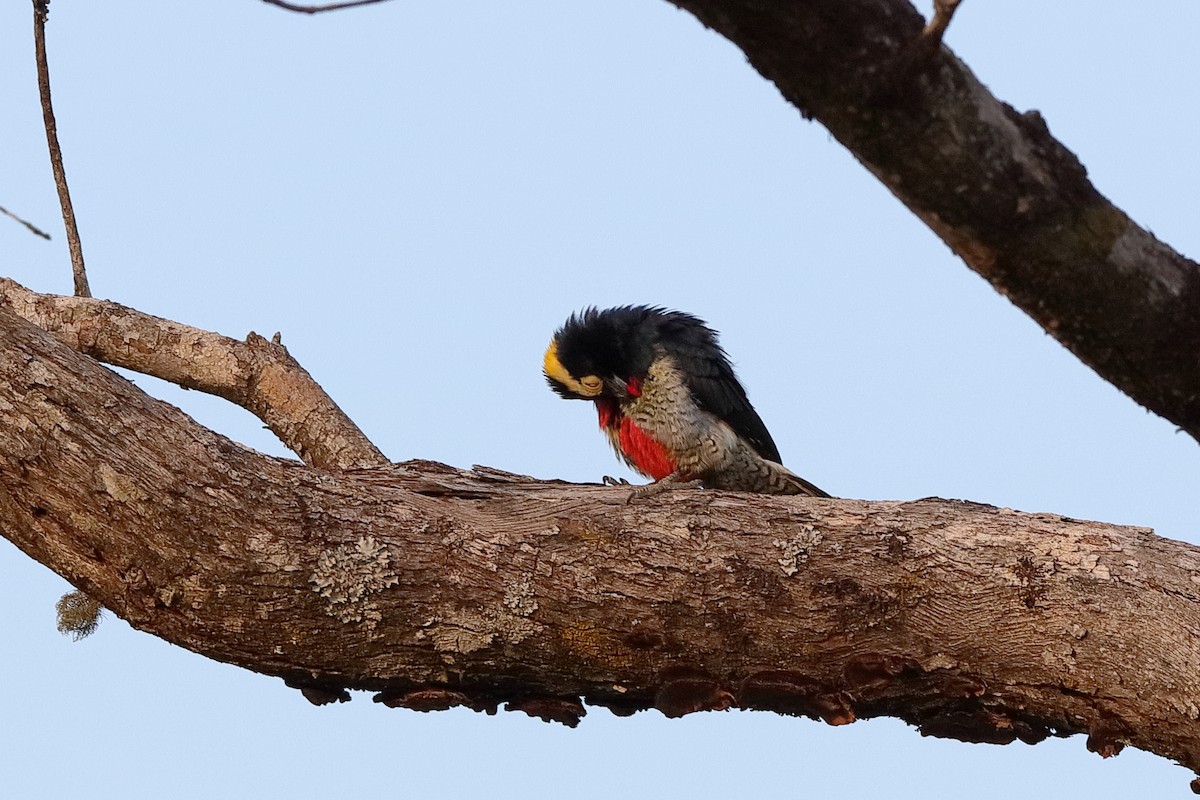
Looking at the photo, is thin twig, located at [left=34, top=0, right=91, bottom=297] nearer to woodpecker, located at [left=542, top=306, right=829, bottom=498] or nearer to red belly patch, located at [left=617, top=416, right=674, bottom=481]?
woodpecker, located at [left=542, top=306, right=829, bottom=498]

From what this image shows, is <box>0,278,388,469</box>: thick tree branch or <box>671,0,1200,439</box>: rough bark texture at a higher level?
<box>671,0,1200,439</box>: rough bark texture

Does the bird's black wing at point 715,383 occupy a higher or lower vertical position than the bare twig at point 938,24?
higher

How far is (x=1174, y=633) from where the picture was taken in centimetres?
307

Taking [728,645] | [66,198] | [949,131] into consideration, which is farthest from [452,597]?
[66,198]

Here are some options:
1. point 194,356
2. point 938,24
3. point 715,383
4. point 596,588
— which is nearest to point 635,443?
point 715,383

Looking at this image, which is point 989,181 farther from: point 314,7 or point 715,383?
point 715,383

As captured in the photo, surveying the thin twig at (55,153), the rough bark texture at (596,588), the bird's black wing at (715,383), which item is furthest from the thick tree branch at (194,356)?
the bird's black wing at (715,383)

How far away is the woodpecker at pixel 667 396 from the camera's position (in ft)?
17.0

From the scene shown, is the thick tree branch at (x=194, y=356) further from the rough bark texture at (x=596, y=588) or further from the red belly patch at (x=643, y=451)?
the red belly patch at (x=643, y=451)

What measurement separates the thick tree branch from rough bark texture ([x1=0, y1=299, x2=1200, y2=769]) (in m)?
1.26

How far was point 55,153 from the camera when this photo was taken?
430 cm

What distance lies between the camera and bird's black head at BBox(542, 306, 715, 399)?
5402mm

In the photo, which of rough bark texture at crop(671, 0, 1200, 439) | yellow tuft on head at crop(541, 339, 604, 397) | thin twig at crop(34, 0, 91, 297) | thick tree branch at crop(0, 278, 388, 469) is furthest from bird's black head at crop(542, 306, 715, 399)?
rough bark texture at crop(671, 0, 1200, 439)

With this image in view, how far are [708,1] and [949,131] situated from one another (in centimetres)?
42
